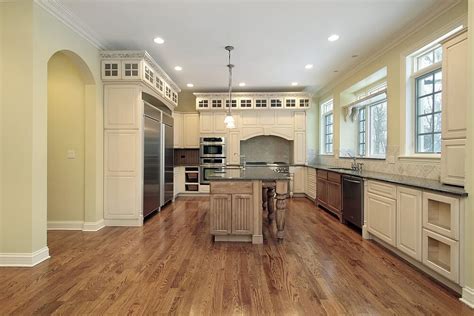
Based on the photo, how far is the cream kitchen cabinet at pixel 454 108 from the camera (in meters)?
2.35

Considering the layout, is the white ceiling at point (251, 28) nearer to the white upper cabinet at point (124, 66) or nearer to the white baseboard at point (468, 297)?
the white upper cabinet at point (124, 66)

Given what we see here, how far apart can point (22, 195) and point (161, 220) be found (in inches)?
88.6

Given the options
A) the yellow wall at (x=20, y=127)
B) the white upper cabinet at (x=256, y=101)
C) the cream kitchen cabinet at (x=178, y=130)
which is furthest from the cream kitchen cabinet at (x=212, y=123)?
the yellow wall at (x=20, y=127)

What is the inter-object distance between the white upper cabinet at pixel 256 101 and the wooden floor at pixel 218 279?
4.01m

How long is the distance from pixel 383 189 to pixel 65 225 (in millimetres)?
4644

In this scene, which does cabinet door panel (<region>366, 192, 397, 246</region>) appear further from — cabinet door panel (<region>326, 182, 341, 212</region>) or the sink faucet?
the sink faucet

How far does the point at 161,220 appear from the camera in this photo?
470 cm

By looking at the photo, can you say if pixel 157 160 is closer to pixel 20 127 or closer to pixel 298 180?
pixel 20 127

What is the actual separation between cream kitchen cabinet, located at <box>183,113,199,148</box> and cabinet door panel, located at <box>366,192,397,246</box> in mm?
4770

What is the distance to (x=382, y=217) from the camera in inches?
129

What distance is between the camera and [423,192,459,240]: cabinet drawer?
A: 220 centimetres

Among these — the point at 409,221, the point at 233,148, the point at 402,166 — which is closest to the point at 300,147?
the point at 233,148

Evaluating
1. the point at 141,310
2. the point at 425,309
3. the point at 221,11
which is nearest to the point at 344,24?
the point at 221,11

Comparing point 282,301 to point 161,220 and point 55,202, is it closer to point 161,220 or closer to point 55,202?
point 161,220
